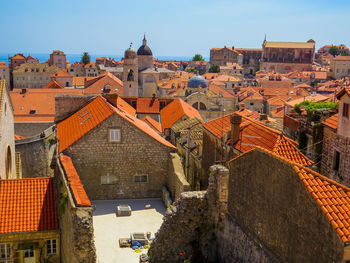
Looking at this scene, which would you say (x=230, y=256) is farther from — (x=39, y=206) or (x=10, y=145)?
(x=10, y=145)

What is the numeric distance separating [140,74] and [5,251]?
220 feet

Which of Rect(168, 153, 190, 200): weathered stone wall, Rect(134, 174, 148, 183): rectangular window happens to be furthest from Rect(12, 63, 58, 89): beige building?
Rect(168, 153, 190, 200): weathered stone wall

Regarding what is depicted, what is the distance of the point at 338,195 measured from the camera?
10.3 m

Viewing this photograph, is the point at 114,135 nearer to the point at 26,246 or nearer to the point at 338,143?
the point at 26,246

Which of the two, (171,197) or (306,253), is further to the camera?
(171,197)

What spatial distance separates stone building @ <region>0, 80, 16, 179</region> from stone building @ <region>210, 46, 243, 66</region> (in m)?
147

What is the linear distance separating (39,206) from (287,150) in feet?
35.4

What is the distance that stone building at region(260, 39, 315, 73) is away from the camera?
151 meters

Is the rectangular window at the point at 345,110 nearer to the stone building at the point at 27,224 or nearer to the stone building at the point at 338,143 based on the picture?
the stone building at the point at 338,143

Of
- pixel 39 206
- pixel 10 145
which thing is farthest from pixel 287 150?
pixel 10 145

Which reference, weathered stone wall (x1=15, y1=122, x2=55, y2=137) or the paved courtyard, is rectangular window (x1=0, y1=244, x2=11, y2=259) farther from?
weathered stone wall (x1=15, y1=122, x2=55, y2=137)

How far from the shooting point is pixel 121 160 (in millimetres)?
23922

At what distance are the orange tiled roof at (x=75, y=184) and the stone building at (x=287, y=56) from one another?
459 feet

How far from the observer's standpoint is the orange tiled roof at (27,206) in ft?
56.1
